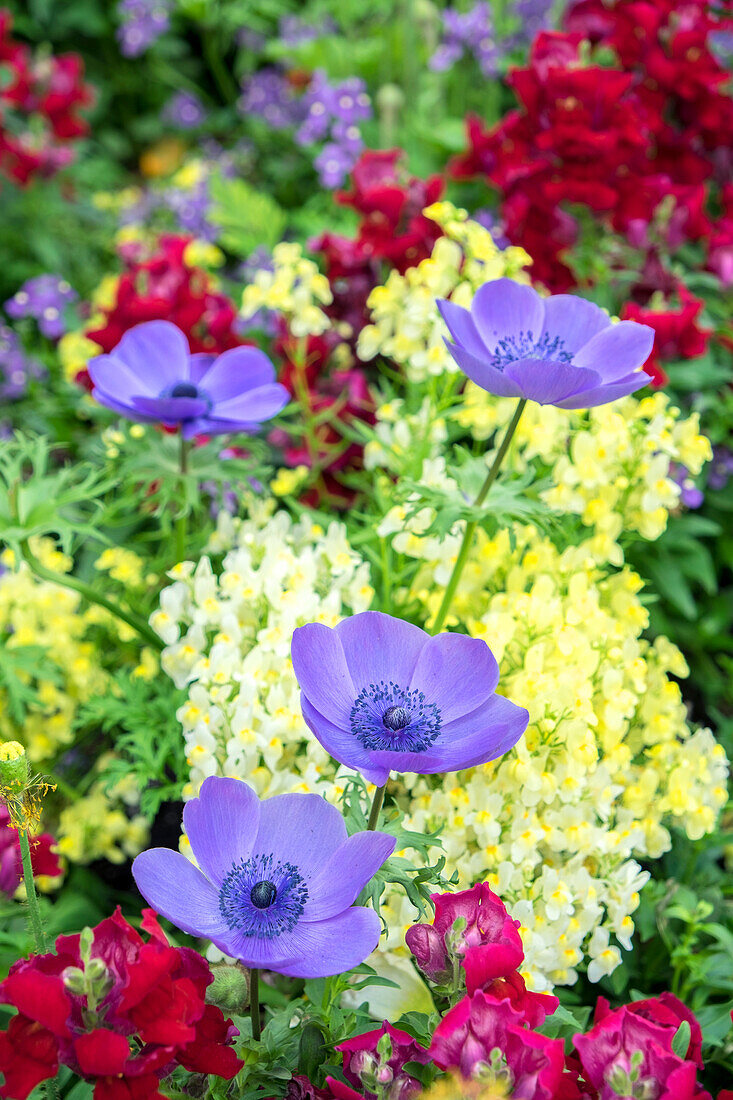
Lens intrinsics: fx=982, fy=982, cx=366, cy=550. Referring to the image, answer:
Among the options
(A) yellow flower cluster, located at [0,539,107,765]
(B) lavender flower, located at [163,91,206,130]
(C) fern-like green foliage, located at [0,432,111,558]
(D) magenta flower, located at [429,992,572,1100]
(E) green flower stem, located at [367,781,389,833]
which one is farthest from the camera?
(B) lavender flower, located at [163,91,206,130]

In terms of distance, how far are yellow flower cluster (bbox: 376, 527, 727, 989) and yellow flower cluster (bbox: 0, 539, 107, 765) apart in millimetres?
487

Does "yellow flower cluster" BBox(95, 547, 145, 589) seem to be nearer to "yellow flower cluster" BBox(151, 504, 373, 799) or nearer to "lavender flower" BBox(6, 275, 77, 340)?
"yellow flower cluster" BBox(151, 504, 373, 799)

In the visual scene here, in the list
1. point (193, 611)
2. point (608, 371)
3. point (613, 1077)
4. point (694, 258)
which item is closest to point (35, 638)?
point (193, 611)

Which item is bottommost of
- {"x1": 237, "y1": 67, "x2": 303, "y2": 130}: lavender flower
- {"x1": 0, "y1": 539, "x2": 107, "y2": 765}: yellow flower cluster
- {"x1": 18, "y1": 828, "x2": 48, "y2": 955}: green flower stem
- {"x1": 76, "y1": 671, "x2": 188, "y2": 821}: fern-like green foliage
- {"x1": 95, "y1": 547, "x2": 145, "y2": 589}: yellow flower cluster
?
{"x1": 0, "y1": 539, "x2": 107, "y2": 765}: yellow flower cluster

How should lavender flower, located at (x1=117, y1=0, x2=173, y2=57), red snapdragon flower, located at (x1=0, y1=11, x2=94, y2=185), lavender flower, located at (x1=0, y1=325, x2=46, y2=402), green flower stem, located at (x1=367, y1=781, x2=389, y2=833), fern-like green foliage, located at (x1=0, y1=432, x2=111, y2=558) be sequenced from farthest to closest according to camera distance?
lavender flower, located at (x1=117, y1=0, x2=173, y2=57) → red snapdragon flower, located at (x1=0, y1=11, x2=94, y2=185) → lavender flower, located at (x1=0, y1=325, x2=46, y2=402) → fern-like green foliage, located at (x1=0, y1=432, x2=111, y2=558) → green flower stem, located at (x1=367, y1=781, x2=389, y2=833)

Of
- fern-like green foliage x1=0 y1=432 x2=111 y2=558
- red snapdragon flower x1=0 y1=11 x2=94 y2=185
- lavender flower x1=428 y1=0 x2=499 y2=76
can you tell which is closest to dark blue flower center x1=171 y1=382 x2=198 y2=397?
fern-like green foliage x1=0 y1=432 x2=111 y2=558

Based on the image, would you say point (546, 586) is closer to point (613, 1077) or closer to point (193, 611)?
point (193, 611)

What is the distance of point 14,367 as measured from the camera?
1.96 metres

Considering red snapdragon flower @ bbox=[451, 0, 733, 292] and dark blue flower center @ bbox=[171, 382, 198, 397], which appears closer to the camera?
dark blue flower center @ bbox=[171, 382, 198, 397]

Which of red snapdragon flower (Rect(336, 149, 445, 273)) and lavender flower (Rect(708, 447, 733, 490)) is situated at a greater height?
red snapdragon flower (Rect(336, 149, 445, 273))

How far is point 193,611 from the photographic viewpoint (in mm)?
1038

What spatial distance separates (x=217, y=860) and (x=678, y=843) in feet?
2.36

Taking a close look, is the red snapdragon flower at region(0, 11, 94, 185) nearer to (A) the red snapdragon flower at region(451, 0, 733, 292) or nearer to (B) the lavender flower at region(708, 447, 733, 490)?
(A) the red snapdragon flower at region(451, 0, 733, 292)

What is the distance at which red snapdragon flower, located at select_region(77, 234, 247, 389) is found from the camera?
147 cm
